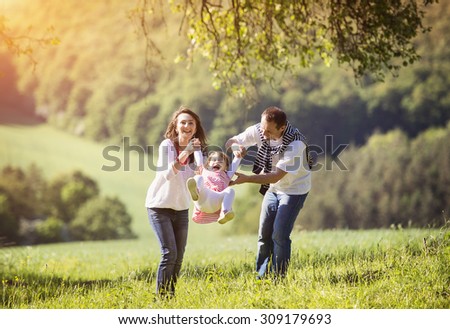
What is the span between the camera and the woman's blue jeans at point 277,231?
514 centimetres

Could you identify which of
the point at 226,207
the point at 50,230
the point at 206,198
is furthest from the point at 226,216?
the point at 50,230

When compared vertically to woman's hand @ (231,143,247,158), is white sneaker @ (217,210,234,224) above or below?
below

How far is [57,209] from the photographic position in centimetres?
2459

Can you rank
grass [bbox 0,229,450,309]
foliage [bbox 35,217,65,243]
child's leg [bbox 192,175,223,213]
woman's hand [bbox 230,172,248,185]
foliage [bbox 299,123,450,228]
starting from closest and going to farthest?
1. child's leg [bbox 192,175,223,213]
2. woman's hand [bbox 230,172,248,185]
3. grass [bbox 0,229,450,309]
4. foliage [bbox 299,123,450,228]
5. foliage [bbox 35,217,65,243]

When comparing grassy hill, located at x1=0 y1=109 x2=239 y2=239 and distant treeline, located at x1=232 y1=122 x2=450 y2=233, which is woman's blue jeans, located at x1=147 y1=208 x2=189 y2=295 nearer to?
distant treeline, located at x1=232 y1=122 x2=450 y2=233

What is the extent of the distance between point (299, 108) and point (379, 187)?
4743 millimetres

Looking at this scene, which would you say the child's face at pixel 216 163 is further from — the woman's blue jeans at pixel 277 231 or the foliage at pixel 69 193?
the foliage at pixel 69 193

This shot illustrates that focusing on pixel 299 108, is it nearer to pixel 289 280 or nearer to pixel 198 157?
pixel 289 280

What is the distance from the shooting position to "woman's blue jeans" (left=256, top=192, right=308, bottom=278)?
16.9 ft

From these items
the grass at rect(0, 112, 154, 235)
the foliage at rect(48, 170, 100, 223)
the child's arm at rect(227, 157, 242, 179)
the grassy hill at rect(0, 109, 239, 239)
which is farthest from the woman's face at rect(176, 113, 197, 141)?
the foliage at rect(48, 170, 100, 223)

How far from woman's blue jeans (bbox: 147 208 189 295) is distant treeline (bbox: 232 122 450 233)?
690 inches

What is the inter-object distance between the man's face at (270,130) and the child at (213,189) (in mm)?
346

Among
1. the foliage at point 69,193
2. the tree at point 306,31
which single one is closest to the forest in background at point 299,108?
the foliage at point 69,193

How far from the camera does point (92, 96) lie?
81.4 feet
